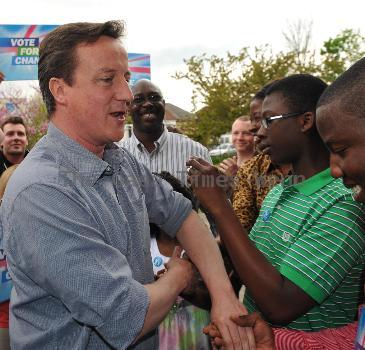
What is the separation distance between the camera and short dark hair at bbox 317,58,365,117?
1.42 metres

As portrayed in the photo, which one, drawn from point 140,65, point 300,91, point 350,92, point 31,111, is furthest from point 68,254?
point 31,111

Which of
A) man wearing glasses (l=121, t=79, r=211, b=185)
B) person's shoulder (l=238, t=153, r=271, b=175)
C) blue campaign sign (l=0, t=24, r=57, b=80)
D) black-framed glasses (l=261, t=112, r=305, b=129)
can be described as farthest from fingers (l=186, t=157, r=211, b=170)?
blue campaign sign (l=0, t=24, r=57, b=80)

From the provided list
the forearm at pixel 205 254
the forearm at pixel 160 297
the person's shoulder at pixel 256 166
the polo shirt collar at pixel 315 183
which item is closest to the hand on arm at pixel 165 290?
the forearm at pixel 160 297

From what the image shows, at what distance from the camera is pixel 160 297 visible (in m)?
1.60

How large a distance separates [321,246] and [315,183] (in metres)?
0.31

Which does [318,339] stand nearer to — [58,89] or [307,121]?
[307,121]

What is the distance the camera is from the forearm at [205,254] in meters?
2.01

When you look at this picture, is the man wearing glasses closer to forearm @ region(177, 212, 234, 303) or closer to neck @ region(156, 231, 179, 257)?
neck @ region(156, 231, 179, 257)

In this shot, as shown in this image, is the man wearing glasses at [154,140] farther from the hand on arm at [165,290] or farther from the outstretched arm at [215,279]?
the hand on arm at [165,290]

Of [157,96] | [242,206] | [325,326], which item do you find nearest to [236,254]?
[325,326]

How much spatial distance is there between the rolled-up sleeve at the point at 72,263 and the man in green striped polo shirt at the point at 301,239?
0.56 metres

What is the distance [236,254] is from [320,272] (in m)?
0.32

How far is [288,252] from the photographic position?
1.90 meters

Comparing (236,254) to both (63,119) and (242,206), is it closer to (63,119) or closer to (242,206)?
(63,119)
